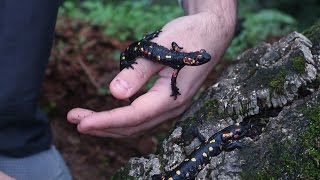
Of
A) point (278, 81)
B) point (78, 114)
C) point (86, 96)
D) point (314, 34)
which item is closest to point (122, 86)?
point (78, 114)

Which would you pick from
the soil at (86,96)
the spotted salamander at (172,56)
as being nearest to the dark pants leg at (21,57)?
the spotted salamander at (172,56)

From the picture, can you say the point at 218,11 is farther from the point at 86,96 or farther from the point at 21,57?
the point at 86,96

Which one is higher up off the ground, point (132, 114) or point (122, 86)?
point (122, 86)

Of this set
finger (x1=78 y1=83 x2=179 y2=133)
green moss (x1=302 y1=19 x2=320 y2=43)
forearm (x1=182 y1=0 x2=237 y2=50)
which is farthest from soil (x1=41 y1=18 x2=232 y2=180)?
green moss (x1=302 y1=19 x2=320 y2=43)

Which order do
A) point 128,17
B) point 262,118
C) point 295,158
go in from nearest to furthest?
1. point 295,158
2. point 262,118
3. point 128,17

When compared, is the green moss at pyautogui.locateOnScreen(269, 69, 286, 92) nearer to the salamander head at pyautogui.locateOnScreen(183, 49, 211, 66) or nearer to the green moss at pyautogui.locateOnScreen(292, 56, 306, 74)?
the green moss at pyautogui.locateOnScreen(292, 56, 306, 74)

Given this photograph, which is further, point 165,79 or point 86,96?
point 86,96
